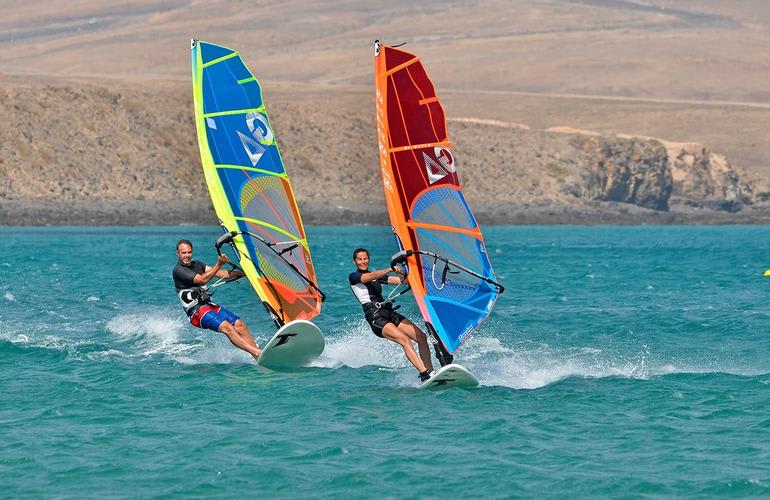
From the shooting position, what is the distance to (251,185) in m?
18.7

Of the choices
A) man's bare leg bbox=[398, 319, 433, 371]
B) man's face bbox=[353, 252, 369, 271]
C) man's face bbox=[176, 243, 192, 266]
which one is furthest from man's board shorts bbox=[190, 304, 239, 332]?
man's bare leg bbox=[398, 319, 433, 371]

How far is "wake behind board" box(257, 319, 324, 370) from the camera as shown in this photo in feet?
55.3

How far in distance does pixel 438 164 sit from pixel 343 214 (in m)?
62.8

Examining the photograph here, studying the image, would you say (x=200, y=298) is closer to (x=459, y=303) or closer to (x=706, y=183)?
(x=459, y=303)

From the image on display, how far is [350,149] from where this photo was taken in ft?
301

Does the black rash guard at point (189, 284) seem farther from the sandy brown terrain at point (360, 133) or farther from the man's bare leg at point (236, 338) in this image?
the sandy brown terrain at point (360, 133)

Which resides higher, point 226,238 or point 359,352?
point 226,238

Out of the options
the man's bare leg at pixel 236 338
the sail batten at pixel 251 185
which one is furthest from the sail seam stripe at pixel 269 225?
the man's bare leg at pixel 236 338

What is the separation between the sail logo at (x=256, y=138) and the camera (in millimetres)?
18750

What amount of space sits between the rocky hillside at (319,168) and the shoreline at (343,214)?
0.12 metres

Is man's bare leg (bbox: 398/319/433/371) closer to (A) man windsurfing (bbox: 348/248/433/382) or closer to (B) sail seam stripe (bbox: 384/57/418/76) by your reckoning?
(A) man windsurfing (bbox: 348/248/433/382)

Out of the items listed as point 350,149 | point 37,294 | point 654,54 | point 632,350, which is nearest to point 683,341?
point 632,350

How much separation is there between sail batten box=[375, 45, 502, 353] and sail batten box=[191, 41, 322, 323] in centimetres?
302

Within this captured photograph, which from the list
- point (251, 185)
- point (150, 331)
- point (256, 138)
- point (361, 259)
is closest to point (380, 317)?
point (361, 259)
